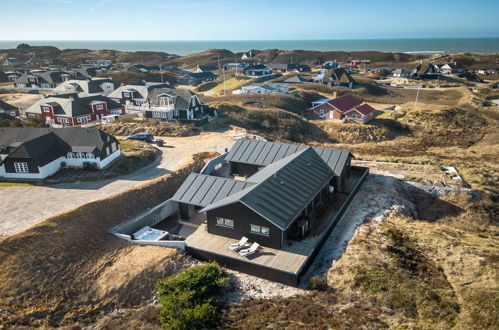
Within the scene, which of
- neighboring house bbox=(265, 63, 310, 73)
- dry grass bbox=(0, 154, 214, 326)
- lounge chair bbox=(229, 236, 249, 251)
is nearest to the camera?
dry grass bbox=(0, 154, 214, 326)

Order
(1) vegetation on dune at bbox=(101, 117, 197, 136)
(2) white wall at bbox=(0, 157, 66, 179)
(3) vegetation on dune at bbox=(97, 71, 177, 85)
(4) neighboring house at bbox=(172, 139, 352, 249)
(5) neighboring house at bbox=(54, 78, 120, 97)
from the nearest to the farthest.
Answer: (4) neighboring house at bbox=(172, 139, 352, 249) < (2) white wall at bbox=(0, 157, 66, 179) < (1) vegetation on dune at bbox=(101, 117, 197, 136) < (5) neighboring house at bbox=(54, 78, 120, 97) < (3) vegetation on dune at bbox=(97, 71, 177, 85)

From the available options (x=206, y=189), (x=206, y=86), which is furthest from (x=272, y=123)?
(x=206, y=86)

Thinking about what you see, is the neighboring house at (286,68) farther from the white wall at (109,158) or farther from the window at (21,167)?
the window at (21,167)

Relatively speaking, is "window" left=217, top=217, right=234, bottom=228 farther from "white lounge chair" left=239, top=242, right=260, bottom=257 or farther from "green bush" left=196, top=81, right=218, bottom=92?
"green bush" left=196, top=81, right=218, bottom=92

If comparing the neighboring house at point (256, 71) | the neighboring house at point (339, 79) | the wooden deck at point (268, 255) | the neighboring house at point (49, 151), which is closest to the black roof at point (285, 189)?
the wooden deck at point (268, 255)

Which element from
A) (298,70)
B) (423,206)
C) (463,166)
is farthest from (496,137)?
(298,70)

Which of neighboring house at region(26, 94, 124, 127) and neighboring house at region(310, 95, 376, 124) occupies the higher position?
neighboring house at region(26, 94, 124, 127)

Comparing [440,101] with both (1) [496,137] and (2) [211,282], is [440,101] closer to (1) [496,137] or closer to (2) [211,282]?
(1) [496,137]

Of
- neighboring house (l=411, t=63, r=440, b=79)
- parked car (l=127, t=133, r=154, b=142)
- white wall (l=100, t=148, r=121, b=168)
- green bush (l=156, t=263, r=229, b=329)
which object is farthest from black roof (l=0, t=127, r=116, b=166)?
neighboring house (l=411, t=63, r=440, b=79)

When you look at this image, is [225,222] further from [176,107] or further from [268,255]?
[176,107]
